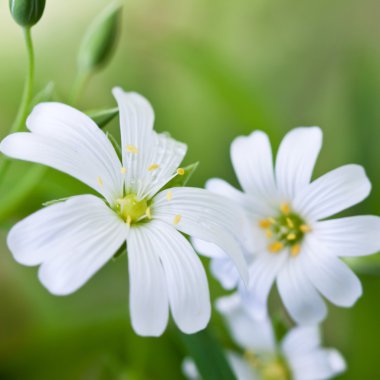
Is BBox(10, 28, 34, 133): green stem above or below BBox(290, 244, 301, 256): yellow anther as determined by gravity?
above

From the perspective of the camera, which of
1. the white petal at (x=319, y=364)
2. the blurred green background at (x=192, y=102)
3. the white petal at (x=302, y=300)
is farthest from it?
the blurred green background at (x=192, y=102)

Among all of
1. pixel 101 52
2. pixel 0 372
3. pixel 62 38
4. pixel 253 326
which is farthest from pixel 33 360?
pixel 62 38

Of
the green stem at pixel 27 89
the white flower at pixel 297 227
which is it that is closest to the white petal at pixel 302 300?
the white flower at pixel 297 227

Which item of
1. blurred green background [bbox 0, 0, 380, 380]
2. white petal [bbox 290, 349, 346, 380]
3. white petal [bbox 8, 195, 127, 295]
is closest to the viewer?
white petal [bbox 8, 195, 127, 295]

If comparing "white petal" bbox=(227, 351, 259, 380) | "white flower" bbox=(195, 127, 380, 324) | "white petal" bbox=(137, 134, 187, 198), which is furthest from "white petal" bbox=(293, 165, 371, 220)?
"white petal" bbox=(227, 351, 259, 380)

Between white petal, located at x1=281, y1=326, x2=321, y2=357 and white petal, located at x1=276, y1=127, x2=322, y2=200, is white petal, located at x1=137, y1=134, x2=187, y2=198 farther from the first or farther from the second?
white petal, located at x1=281, y1=326, x2=321, y2=357

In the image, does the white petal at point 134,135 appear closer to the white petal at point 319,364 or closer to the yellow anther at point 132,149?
the yellow anther at point 132,149
